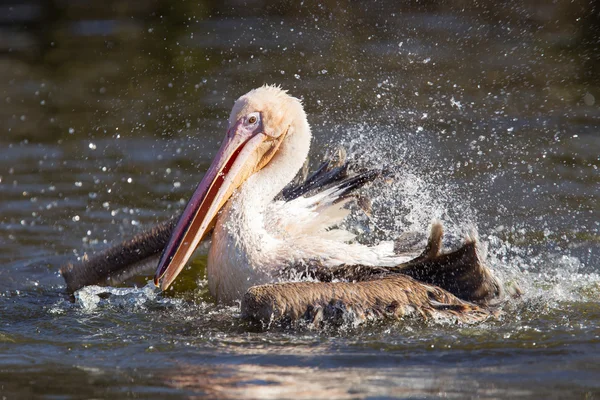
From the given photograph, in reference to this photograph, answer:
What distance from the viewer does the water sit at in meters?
4.61

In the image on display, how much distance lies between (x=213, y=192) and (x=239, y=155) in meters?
0.27

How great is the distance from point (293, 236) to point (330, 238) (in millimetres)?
A: 269

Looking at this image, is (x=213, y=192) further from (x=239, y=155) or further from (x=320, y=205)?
(x=320, y=205)

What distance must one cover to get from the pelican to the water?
16cm

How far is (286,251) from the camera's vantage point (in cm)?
558

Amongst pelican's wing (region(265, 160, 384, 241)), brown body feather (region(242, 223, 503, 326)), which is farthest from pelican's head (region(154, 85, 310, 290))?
brown body feather (region(242, 223, 503, 326))

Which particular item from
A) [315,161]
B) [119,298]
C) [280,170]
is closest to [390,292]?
[280,170]

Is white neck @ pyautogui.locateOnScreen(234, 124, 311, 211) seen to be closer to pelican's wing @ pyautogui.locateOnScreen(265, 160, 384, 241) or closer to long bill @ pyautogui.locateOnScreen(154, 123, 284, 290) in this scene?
long bill @ pyautogui.locateOnScreen(154, 123, 284, 290)

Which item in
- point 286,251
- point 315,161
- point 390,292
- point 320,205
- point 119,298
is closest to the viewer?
point 390,292

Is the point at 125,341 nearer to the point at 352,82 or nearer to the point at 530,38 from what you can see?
the point at 352,82

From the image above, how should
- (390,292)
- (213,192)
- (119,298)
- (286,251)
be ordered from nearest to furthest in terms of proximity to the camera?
1. (390,292)
2. (286,251)
3. (213,192)
4. (119,298)

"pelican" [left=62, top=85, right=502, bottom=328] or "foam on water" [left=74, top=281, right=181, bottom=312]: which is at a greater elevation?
"pelican" [left=62, top=85, right=502, bottom=328]

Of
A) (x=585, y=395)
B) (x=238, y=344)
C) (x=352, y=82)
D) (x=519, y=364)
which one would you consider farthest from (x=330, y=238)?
(x=352, y=82)

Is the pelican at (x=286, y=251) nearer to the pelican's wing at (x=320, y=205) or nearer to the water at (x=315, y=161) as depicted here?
the pelican's wing at (x=320, y=205)
